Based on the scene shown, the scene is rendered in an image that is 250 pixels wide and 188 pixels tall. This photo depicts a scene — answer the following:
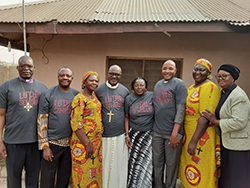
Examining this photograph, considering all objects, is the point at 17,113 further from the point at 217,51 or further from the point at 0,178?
the point at 217,51

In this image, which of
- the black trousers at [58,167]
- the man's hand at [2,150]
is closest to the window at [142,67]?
the black trousers at [58,167]

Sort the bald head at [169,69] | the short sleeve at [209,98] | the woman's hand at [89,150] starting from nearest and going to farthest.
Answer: the short sleeve at [209,98] < the woman's hand at [89,150] < the bald head at [169,69]

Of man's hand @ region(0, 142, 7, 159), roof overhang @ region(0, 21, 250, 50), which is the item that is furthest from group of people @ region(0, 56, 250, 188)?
roof overhang @ region(0, 21, 250, 50)

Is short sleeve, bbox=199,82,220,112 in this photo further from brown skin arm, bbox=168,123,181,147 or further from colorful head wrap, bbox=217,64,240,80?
brown skin arm, bbox=168,123,181,147

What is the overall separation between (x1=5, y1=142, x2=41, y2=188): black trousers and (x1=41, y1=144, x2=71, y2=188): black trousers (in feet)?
0.52

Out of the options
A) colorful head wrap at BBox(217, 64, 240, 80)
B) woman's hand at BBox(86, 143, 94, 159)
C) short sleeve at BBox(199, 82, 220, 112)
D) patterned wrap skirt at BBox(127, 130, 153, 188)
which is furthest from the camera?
patterned wrap skirt at BBox(127, 130, 153, 188)

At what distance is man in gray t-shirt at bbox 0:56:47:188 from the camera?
2.06 m

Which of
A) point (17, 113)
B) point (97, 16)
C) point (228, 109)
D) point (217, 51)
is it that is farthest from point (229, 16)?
point (17, 113)

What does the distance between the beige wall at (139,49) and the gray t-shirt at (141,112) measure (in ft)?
5.95

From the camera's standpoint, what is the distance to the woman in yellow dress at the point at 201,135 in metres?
2.05

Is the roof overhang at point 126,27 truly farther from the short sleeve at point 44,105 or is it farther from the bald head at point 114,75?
the short sleeve at point 44,105

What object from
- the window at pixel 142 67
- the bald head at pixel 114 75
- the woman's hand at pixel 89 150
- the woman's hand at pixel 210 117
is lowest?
the woman's hand at pixel 89 150

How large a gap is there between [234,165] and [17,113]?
8.90ft

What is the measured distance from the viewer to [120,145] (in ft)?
7.82
